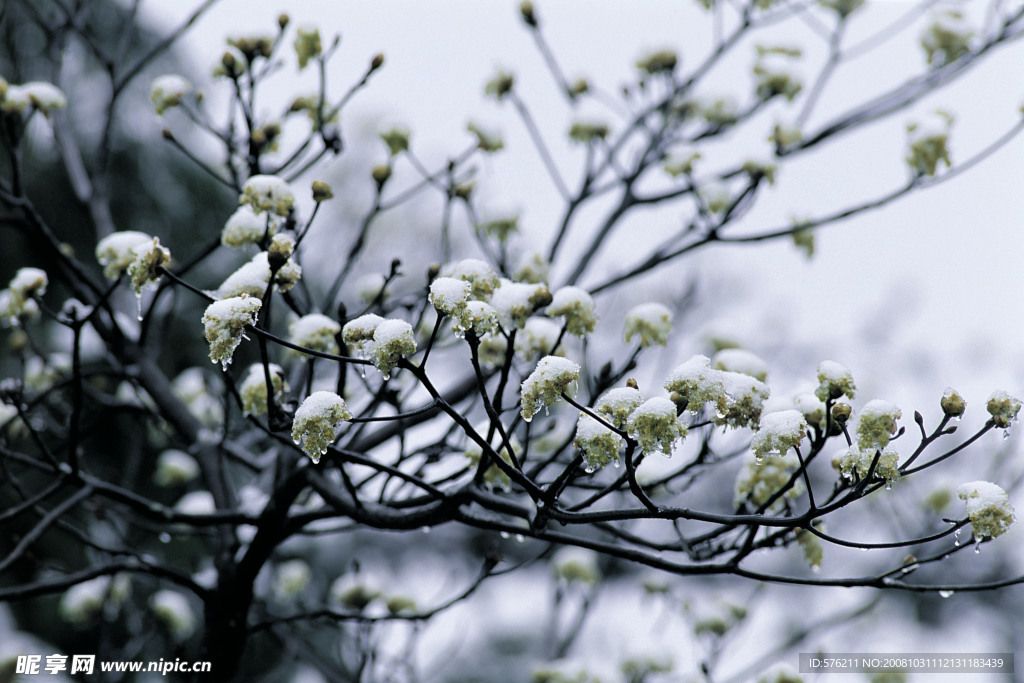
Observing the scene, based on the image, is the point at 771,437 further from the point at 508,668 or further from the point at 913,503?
the point at 508,668

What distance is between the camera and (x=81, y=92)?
26.9 ft

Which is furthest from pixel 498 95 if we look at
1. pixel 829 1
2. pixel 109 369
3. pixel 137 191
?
pixel 137 191

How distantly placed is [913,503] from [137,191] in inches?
Answer: 311

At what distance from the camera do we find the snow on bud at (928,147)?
2.66 metres

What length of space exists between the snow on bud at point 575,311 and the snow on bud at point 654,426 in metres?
0.46

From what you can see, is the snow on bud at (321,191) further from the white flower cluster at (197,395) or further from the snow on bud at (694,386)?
the white flower cluster at (197,395)

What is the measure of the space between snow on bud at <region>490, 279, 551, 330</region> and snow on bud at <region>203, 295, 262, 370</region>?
0.53 metres

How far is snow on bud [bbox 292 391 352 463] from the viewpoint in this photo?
159 cm

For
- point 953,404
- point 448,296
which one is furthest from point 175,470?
point 953,404

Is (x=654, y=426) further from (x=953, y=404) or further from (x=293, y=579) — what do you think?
(x=293, y=579)

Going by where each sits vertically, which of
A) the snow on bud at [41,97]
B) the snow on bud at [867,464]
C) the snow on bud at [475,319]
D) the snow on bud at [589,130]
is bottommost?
the snow on bud at [867,464]

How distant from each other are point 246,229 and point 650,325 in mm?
→ 1109

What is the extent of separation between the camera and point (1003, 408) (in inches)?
64.1

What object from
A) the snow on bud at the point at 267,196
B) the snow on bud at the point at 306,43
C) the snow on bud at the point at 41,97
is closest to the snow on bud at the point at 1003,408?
the snow on bud at the point at 267,196
